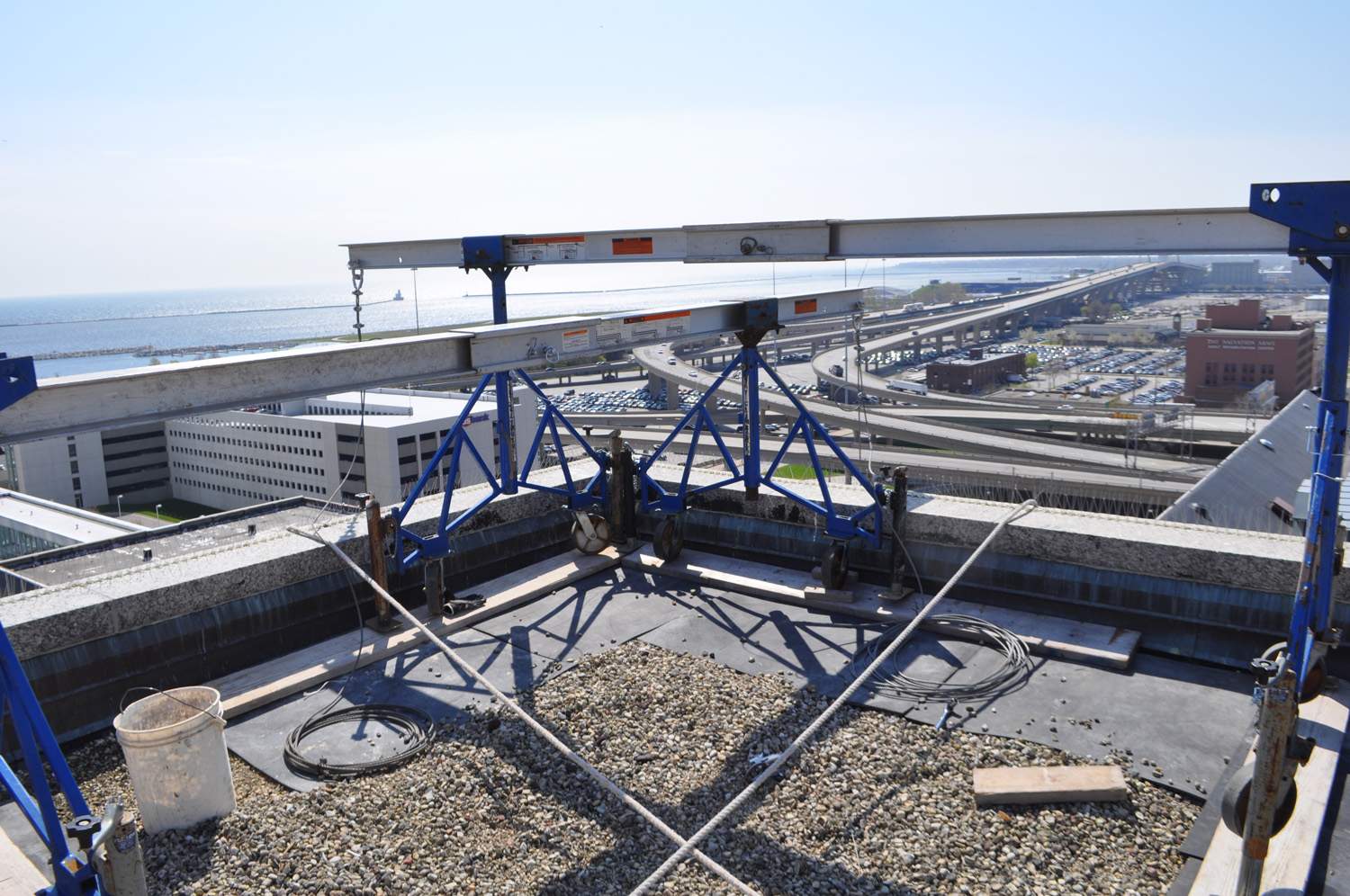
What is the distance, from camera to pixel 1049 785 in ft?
18.2

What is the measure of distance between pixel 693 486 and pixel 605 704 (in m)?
3.97

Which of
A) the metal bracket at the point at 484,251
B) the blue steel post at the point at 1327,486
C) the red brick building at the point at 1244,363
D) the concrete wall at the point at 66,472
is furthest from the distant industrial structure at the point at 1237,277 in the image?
the blue steel post at the point at 1327,486

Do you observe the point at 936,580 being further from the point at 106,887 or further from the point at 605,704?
the point at 106,887

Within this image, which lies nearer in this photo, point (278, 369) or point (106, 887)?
point (106, 887)

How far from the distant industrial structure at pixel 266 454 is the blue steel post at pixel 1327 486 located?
3556 cm

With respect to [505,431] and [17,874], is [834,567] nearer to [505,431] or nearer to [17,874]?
[505,431]

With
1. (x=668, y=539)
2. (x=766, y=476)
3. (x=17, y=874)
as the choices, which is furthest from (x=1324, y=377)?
(x=17, y=874)

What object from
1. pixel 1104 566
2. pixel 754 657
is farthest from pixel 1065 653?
pixel 754 657

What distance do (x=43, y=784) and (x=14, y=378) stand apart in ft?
6.24

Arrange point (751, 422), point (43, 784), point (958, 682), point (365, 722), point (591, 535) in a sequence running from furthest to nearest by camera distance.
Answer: point (591, 535)
point (751, 422)
point (958, 682)
point (365, 722)
point (43, 784)

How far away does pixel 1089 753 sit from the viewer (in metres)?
6.05

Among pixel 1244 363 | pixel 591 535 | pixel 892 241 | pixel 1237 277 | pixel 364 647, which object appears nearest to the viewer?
pixel 364 647

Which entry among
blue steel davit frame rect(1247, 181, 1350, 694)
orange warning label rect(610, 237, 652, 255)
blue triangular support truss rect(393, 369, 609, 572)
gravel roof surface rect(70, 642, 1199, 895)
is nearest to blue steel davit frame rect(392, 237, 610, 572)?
blue triangular support truss rect(393, 369, 609, 572)

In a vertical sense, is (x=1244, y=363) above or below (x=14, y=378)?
below
